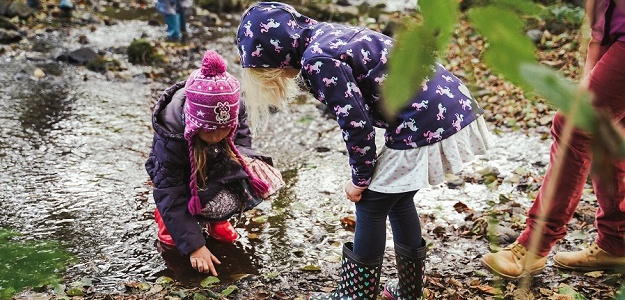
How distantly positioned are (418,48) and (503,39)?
3.6 inches

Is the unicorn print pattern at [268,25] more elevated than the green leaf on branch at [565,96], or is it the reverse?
the green leaf on branch at [565,96]

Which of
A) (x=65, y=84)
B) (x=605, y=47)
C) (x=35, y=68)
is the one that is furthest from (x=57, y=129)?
(x=605, y=47)

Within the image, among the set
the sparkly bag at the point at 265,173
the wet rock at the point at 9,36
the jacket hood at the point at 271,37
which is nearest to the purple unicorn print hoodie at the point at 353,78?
the jacket hood at the point at 271,37

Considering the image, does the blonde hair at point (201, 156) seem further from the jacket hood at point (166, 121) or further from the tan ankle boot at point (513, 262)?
the tan ankle boot at point (513, 262)

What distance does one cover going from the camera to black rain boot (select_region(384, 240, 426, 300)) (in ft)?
8.23

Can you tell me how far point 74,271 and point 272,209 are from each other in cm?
112

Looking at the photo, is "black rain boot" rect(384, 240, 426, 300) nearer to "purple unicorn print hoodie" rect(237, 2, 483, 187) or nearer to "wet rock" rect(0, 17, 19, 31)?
"purple unicorn print hoodie" rect(237, 2, 483, 187)

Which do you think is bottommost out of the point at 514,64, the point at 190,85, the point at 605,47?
the point at 190,85

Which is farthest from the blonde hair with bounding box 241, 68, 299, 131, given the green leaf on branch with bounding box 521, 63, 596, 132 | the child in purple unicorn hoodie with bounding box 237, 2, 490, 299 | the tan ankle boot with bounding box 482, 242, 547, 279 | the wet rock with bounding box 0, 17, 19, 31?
the wet rock with bounding box 0, 17, 19, 31

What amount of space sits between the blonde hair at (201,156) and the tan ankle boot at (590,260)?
1.56 meters

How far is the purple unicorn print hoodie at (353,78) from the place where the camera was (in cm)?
211

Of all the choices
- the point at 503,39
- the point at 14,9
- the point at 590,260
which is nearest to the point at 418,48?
the point at 503,39

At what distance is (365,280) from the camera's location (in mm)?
2443

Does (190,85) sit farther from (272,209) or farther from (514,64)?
(514,64)
